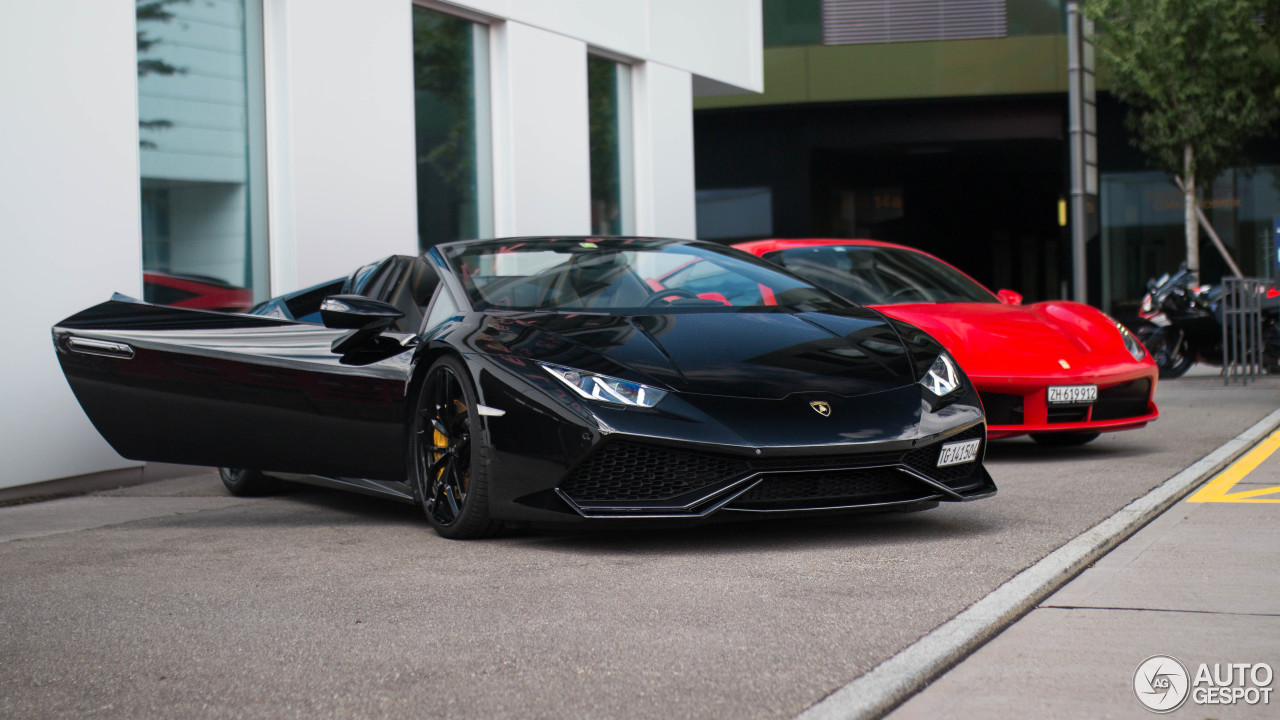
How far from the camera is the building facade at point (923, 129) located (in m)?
22.0

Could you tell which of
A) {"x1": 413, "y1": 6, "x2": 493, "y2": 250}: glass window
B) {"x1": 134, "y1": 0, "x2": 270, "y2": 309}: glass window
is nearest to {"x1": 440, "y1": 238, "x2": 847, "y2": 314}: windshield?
{"x1": 134, "y1": 0, "x2": 270, "y2": 309}: glass window

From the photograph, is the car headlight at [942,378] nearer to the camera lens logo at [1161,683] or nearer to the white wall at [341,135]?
the camera lens logo at [1161,683]

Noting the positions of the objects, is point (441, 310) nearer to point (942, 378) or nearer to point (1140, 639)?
point (942, 378)

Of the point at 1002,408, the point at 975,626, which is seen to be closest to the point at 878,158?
the point at 1002,408

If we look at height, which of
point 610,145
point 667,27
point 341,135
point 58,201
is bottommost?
point 58,201

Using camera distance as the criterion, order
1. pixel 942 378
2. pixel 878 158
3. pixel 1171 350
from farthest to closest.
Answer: pixel 878 158, pixel 1171 350, pixel 942 378

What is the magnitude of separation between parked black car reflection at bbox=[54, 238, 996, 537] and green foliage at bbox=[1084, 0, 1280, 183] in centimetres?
1477

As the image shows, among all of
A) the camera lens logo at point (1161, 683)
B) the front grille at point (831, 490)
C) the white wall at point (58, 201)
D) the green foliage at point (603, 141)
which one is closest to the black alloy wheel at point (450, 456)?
the front grille at point (831, 490)

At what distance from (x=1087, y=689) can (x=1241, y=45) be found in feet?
58.7

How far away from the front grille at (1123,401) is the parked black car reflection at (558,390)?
2287 millimetres

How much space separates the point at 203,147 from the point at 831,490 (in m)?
5.58

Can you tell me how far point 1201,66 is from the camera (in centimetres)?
1875

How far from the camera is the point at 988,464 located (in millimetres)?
7086
